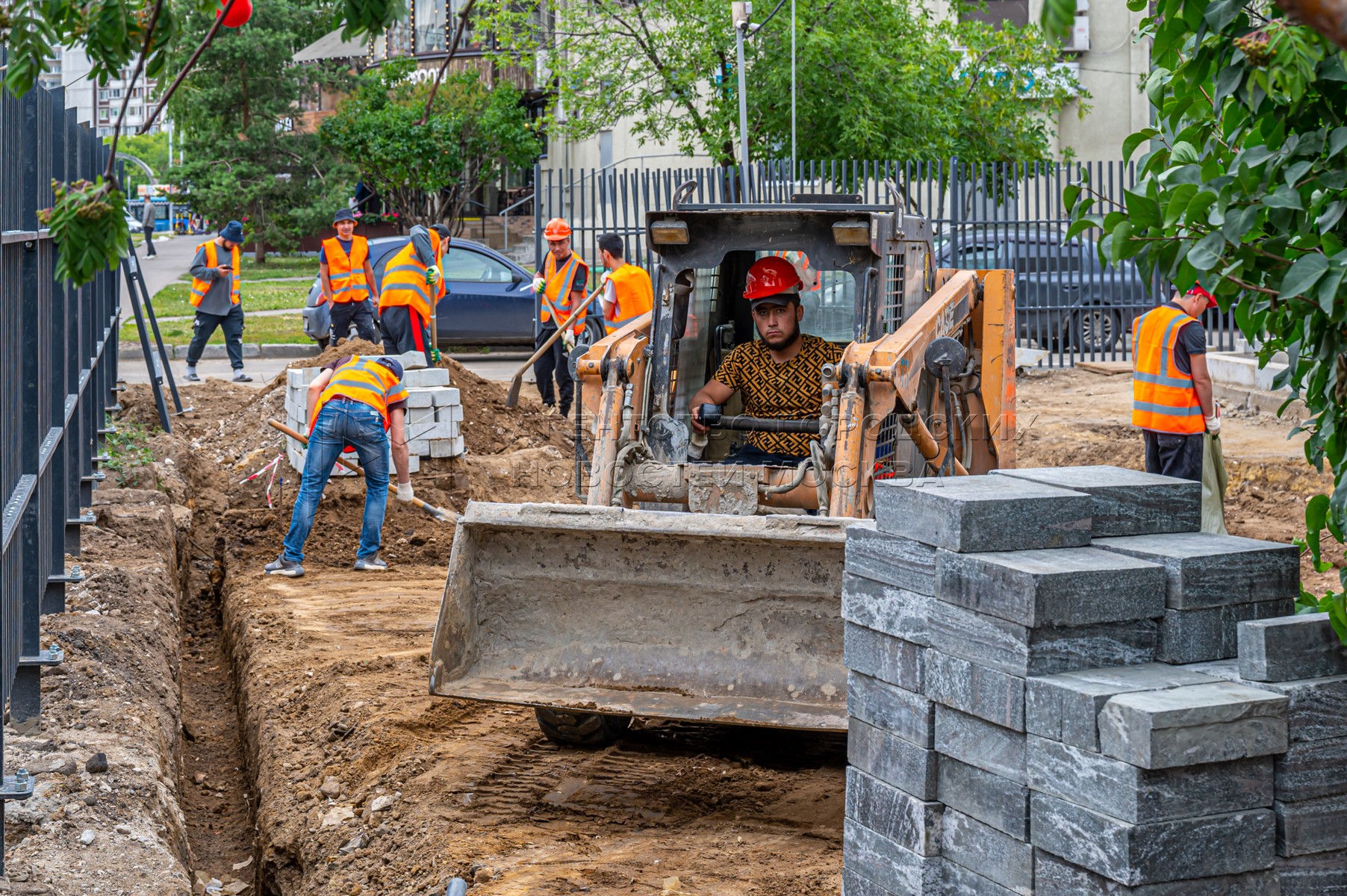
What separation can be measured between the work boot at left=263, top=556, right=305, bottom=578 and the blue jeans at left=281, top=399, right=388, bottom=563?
1.5 inches

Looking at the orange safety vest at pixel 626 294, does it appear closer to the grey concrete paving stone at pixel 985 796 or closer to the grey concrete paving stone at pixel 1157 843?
the grey concrete paving stone at pixel 985 796

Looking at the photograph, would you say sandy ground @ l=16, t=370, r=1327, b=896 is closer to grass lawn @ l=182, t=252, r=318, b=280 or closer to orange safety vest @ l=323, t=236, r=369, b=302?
orange safety vest @ l=323, t=236, r=369, b=302

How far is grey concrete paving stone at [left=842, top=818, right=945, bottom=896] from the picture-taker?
12.9ft

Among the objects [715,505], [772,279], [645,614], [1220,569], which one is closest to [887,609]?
[1220,569]

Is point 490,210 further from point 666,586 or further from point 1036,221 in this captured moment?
point 666,586

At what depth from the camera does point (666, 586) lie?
630 cm

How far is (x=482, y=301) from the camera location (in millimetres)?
20125

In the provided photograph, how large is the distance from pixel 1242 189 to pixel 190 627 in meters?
8.82

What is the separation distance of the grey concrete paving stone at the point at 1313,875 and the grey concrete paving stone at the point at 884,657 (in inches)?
39.4

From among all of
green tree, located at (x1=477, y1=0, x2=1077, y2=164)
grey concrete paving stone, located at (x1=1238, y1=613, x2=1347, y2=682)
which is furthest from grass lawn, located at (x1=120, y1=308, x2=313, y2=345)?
grey concrete paving stone, located at (x1=1238, y1=613, x2=1347, y2=682)

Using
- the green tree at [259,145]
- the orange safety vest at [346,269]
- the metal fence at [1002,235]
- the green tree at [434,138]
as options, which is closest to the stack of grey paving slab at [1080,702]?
the orange safety vest at [346,269]

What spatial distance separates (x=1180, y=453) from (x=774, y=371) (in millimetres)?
2809

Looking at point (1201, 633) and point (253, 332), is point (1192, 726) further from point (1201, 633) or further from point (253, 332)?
point (253, 332)

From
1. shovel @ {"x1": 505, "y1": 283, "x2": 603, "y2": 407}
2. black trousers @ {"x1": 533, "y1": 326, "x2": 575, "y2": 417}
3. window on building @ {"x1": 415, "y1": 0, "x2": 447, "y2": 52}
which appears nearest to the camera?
shovel @ {"x1": 505, "y1": 283, "x2": 603, "y2": 407}
